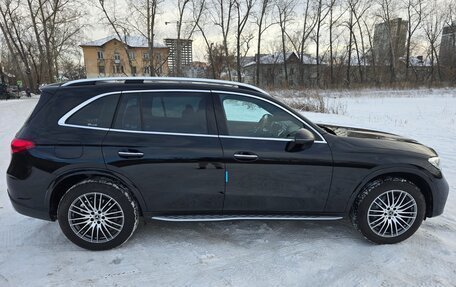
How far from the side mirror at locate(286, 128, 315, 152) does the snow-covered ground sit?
1087 millimetres

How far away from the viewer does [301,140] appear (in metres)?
3.07

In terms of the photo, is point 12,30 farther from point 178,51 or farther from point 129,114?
point 129,114

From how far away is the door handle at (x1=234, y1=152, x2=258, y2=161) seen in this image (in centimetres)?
313

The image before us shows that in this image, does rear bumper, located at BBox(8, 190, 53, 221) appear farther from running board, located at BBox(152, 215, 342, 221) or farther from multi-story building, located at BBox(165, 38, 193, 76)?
multi-story building, located at BBox(165, 38, 193, 76)

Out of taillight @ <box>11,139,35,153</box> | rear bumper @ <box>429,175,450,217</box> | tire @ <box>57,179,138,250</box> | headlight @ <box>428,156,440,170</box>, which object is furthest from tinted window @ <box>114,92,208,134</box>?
rear bumper @ <box>429,175,450,217</box>

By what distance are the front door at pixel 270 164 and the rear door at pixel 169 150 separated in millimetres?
142

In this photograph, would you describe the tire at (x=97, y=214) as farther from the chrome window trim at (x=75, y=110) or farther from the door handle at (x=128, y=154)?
the chrome window trim at (x=75, y=110)

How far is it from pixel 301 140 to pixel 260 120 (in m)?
0.58

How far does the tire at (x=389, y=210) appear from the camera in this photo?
130 inches

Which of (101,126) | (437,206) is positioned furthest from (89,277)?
(437,206)

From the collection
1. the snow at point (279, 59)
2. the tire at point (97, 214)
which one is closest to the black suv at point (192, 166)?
the tire at point (97, 214)

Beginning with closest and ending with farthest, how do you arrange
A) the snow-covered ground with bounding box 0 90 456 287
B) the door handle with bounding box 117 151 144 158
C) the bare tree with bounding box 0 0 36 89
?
the snow-covered ground with bounding box 0 90 456 287, the door handle with bounding box 117 151 144 158, the bare tree with bounding box 0 0 36 89

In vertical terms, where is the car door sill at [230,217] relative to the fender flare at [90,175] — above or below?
below

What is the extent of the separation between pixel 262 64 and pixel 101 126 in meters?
55.4
